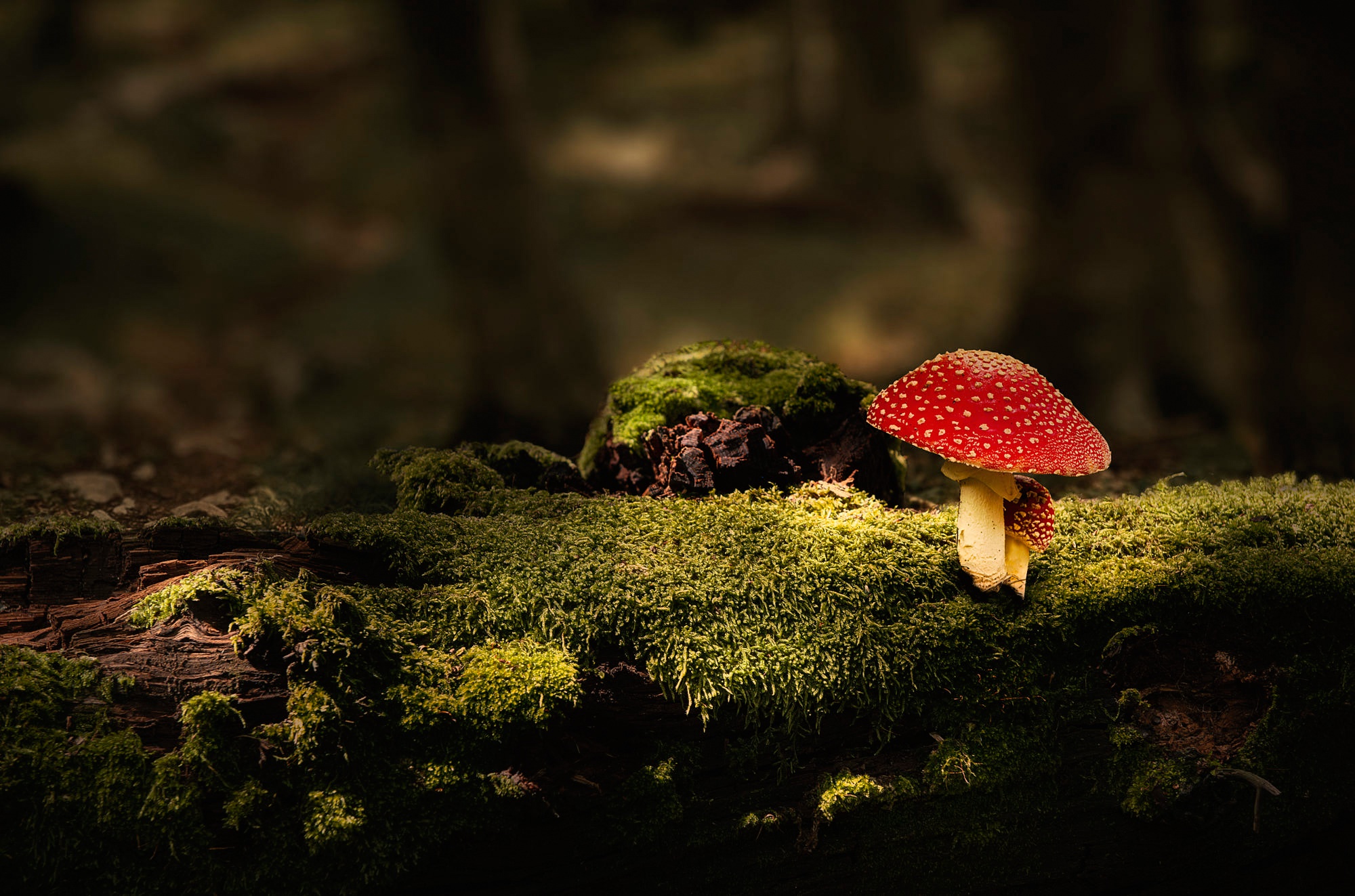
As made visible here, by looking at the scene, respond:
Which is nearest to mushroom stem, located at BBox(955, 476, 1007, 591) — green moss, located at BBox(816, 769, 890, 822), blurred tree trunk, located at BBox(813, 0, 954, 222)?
green moss, located at BBox(816, 769, 890, 822)

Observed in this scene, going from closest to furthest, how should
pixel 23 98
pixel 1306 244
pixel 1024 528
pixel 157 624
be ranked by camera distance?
pixel 157 624 < pixel 1024 528 < pixel 1306 244 < pixel 23 98

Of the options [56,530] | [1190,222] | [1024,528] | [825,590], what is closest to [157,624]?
[56,530]

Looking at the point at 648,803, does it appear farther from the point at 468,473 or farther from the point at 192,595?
the point at 468,473

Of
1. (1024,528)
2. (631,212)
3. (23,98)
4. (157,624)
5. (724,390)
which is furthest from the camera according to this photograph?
(631,212)

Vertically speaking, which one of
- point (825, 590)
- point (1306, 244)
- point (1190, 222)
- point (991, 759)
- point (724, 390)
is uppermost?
point (1190, 222)

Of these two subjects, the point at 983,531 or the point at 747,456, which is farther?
the point at 747,456

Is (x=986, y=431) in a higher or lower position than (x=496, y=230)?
lower
